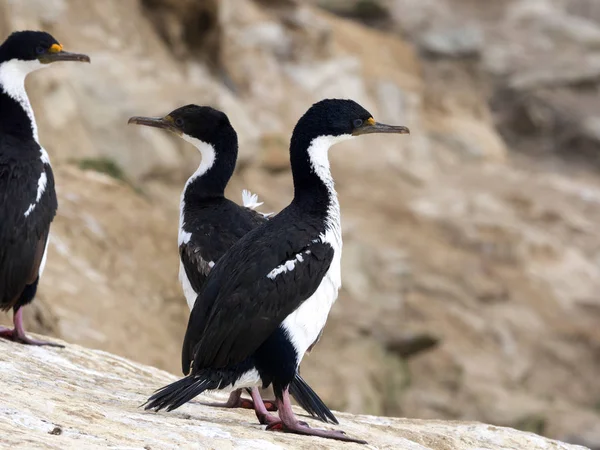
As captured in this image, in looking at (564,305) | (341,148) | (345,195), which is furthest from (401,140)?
(564,305)

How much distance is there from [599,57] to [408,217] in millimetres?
13747

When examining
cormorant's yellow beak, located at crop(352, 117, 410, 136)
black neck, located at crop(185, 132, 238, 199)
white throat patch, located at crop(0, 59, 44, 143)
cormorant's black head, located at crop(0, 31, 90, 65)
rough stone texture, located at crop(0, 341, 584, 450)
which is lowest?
rough stone texture, located at crop(0, 341, 584, 450)

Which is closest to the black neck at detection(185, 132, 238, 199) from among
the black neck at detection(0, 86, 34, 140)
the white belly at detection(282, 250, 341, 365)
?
the black neck at detection(0, 86, 34, 140)

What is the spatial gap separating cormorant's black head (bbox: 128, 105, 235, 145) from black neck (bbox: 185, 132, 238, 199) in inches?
1.8

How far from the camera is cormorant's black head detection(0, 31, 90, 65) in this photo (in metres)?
8.80

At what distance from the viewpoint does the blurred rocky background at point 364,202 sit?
1341 centimetres

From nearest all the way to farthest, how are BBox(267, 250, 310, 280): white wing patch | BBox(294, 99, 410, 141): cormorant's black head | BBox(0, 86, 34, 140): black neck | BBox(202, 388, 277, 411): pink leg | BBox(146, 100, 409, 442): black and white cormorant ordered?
BBox(146, 100, 409, 442): black and white cormorant < BBox(267, 250, 310, 280): white wing patch < BBox(294, 99, 410, 141): cormorant's black head < BBox(202, 388, 277, 411): pink leg < BBox(0, 86, 34, 140): black neck

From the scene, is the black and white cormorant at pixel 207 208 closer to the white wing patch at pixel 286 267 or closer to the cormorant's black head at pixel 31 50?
the white wing patch at pixel 286 267

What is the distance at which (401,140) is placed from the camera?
2442cm

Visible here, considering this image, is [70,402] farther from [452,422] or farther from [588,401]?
[588,401]

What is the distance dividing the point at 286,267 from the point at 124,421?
1.24 metres

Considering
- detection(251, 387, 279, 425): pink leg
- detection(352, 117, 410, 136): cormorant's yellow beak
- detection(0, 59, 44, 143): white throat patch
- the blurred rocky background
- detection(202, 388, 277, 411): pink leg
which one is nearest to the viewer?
detection(251, 387, 279, 425): pink leg

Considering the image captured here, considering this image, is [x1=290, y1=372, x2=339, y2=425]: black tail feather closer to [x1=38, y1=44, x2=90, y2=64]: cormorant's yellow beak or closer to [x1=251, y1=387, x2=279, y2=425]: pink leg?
[x1=251, y1=387, x2=279, y2=425]: pink leg

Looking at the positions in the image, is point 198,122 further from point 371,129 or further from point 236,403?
point 236,403
